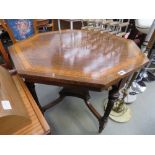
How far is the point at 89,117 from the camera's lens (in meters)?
1.44

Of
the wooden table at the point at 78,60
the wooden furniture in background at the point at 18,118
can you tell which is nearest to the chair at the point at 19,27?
the wooden table at the point at 78,60

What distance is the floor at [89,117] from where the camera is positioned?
1.32 metres

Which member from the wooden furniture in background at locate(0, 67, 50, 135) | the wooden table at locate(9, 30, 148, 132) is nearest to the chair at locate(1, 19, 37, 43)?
the wooden table at locate(9, 30, 148, 132)

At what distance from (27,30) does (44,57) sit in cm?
62

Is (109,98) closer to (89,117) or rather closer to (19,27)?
(89,117)

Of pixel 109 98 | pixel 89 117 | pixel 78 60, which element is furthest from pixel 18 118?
pixel 89 117

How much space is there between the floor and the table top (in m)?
0.74

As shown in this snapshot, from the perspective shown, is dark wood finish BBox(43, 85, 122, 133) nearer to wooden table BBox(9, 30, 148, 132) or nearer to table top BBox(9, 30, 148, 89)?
wooden table BBox(9, 30, 148, 132)

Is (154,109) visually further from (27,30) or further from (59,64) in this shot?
(27,30)

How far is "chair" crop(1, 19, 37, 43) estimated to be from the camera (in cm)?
118

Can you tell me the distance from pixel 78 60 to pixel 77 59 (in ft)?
0.05

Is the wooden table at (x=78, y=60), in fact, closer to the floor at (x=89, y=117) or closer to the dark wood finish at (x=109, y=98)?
the dark wood finish at (x=109, y=98)

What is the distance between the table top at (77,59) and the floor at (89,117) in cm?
74
